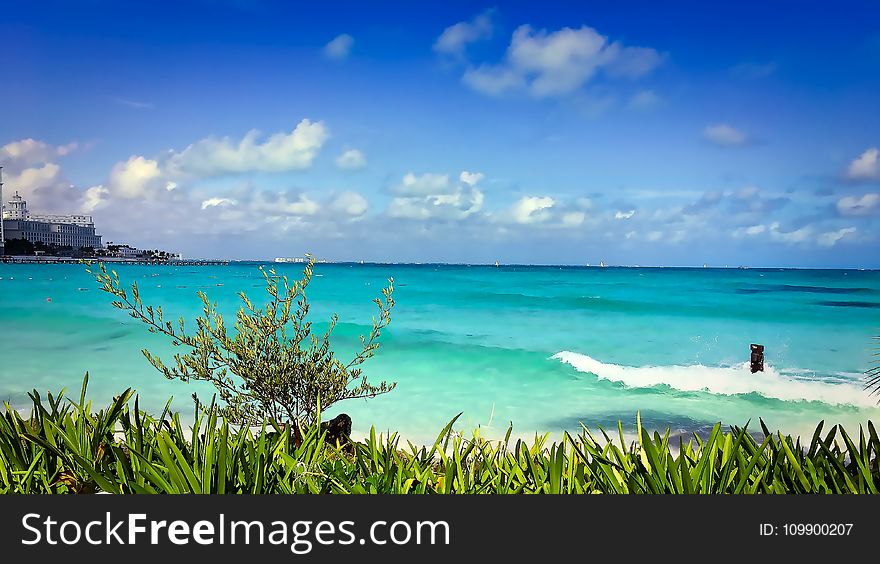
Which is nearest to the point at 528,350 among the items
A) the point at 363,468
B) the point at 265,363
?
the point at 265,363

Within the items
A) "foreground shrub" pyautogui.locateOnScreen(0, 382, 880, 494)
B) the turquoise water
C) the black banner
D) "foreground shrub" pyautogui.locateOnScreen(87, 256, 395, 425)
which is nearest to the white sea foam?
the turquoise water

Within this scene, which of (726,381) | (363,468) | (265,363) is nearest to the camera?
(363,468)

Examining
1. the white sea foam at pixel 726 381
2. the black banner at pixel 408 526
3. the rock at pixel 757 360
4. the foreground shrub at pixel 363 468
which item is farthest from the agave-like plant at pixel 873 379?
the black banner at pixel 408 526

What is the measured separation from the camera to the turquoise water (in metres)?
7.77

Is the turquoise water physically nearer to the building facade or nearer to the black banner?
the building facade

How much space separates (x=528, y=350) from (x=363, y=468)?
398 inches

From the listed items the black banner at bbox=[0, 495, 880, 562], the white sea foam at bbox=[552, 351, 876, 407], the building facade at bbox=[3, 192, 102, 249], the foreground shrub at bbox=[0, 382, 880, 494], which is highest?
the building facade at bbox=[3, 192, 102, 249]

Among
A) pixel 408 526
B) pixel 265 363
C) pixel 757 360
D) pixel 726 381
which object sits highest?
pixel 265 363

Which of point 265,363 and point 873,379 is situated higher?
point 265,363

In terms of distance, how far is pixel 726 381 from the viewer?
389 inches

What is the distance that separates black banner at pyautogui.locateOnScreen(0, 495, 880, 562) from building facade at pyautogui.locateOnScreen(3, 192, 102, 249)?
983 cm

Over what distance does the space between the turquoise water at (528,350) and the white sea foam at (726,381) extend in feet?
0.13

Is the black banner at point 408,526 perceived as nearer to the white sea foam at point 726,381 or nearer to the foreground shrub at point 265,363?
the foreground shrub at point 265,363

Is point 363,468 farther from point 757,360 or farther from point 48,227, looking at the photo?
point 48,227
